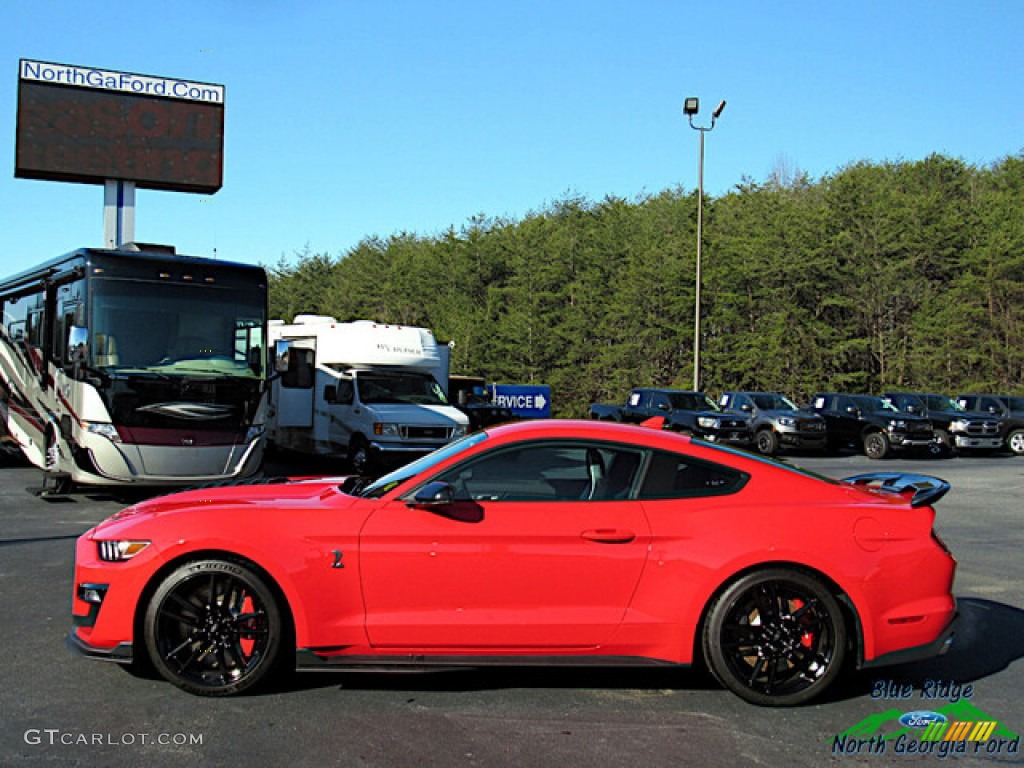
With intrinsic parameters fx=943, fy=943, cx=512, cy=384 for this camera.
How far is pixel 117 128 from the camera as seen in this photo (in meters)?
24.0

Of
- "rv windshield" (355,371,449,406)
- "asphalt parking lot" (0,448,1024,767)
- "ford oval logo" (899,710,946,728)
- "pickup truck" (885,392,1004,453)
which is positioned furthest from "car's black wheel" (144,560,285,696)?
"pickup truck" (885,392,1004,453)

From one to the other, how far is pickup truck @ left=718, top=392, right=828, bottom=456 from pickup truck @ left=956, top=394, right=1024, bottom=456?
21.9 feet

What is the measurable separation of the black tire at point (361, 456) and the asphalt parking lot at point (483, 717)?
33.0 feet

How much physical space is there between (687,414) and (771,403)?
316cm

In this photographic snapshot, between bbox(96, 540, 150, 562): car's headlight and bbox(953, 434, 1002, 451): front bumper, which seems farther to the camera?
bbox(953, 434, 1002, 451): front bumper

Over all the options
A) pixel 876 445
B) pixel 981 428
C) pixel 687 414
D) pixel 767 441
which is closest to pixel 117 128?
pixel 687 414

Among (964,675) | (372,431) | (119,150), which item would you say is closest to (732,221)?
(119,150)

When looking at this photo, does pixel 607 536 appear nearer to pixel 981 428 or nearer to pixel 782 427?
pixel 782 427

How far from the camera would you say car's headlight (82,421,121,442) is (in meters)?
11.1

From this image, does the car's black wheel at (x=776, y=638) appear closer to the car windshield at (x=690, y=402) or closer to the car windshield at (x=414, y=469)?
the car windshield at (x=414, y=469)

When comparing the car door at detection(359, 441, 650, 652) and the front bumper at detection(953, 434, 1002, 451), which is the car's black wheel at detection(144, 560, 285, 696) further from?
the front bumper at detection(953, 434, 1002, 451)

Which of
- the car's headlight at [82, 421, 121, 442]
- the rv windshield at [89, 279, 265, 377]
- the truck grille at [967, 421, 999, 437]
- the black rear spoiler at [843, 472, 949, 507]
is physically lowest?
the truck grille at [967, 421, 999, 437]

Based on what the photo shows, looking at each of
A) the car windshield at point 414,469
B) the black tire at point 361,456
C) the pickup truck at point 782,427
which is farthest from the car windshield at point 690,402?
the car windshield at point 414,469

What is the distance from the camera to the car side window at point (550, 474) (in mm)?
4879
